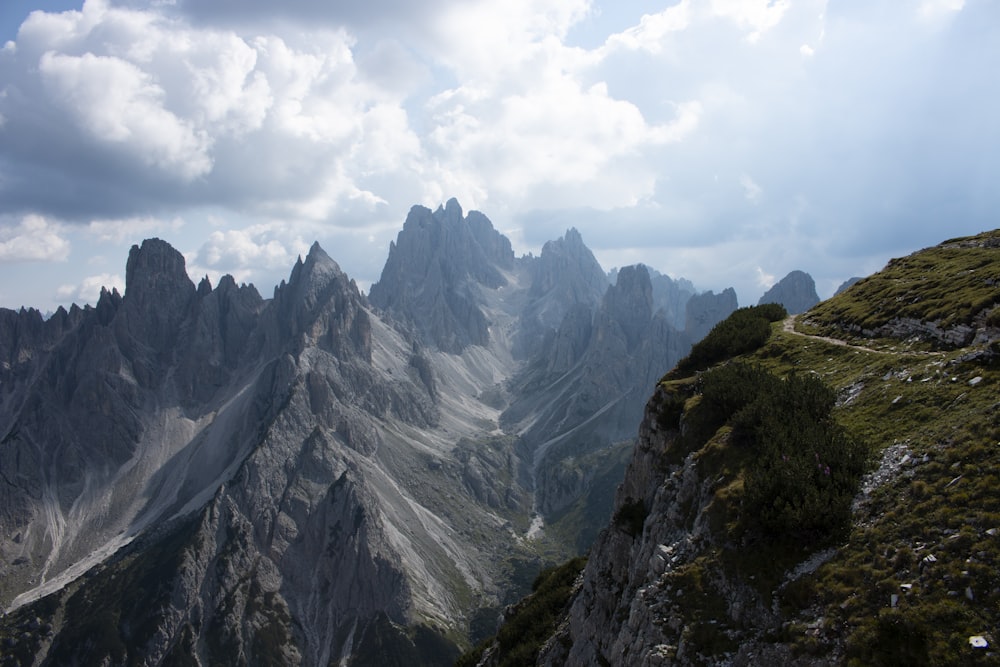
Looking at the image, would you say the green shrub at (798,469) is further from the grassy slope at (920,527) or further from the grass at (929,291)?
the grass at (929,291)

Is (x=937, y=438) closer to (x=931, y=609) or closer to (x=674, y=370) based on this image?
(x=931, y=609)

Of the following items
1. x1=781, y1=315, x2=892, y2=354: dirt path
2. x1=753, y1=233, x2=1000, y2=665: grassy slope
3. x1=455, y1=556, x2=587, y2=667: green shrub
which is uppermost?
x1=781, y1=315, x2=892, y2=354: dirt path

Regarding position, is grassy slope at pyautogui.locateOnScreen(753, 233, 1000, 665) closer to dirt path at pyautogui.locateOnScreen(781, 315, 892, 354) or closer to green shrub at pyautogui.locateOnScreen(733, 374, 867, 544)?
green shrub at pyautogui.locateOnScreen(733, 374, 867, 544)

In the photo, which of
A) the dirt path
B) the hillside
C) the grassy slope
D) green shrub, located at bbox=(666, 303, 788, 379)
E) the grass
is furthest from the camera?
green shrub, located at bbox=(666, 303, 788, 379)

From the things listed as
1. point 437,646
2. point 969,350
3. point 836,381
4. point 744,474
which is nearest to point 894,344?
point 836,381

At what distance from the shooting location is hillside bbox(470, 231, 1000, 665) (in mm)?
16863

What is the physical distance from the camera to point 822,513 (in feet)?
68.5

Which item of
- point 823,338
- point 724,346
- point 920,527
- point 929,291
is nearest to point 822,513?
point 920,527

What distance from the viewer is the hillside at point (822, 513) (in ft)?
55.3

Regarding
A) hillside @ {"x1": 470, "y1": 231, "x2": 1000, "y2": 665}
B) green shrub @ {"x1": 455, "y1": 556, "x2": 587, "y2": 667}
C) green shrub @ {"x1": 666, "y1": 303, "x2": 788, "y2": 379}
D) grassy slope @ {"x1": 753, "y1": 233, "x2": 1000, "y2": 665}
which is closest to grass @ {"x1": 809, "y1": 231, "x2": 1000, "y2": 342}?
hillside @ {"x1": 470, "y1": 231, "x2": 1000, "y2": 665}

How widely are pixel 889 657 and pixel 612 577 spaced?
1950cm

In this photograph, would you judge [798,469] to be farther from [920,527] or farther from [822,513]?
[920,527]

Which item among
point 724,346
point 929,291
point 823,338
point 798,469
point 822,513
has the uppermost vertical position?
point 929,291

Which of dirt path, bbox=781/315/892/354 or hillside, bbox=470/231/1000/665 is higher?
dirt path, bbox=781/315/892/354
